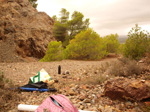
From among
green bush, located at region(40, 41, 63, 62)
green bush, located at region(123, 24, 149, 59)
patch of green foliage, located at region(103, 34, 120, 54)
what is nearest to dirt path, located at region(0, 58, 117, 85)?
green bush, located at region(123, 24, 149, 59)

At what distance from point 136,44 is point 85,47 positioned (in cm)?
559

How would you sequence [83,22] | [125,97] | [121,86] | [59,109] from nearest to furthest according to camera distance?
[59,109] < [125,97] < [121,86] < [83,22]

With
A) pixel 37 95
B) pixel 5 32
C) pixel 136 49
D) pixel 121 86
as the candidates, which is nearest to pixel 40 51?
pixel 5 32

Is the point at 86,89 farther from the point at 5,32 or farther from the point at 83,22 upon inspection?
the point at 83,22

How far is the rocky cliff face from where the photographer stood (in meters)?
11.8

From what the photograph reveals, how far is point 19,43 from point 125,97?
1253 centimetres

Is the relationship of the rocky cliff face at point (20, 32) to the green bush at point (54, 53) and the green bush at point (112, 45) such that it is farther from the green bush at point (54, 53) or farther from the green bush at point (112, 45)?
the green bush at point (112, 45)

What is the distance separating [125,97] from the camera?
2227mm

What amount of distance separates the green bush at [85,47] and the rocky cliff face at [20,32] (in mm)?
4775

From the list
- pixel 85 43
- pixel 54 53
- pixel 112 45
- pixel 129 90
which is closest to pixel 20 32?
pixel 54 53

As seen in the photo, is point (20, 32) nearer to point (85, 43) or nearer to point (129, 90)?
point (85, 43)

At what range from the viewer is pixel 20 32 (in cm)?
1339

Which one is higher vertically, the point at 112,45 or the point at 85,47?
the point at 112,45

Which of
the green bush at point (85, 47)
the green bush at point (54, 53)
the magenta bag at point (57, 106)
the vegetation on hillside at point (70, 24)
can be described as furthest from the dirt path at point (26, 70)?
the vegetation on hillside at point (70, 24)
